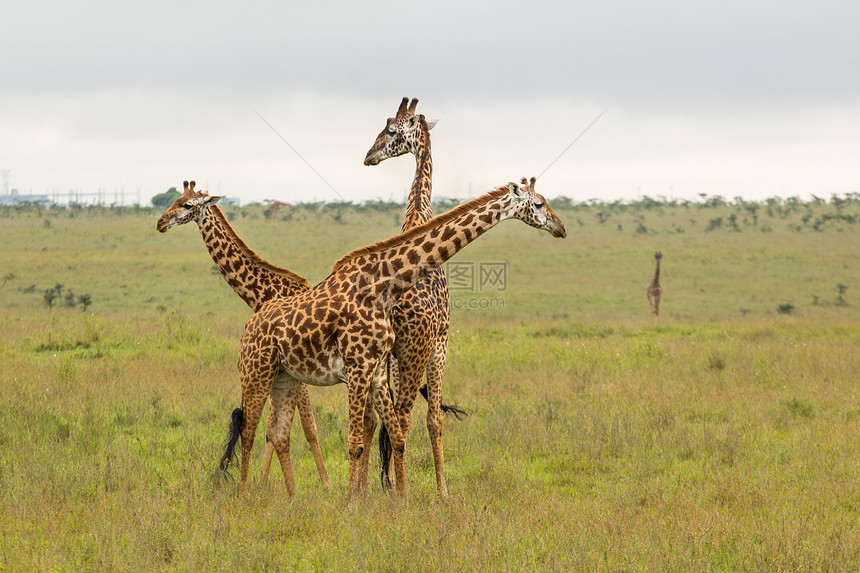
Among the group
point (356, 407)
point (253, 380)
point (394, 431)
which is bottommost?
point (394, 431)

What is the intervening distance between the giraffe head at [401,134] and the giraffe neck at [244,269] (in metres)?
2.02

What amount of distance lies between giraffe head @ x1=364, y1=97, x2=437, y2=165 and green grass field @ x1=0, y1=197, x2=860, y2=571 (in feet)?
10.8

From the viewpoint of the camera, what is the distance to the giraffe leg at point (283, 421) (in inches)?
285

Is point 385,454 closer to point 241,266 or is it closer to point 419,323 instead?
point 419,323

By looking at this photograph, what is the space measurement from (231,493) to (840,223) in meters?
45.5

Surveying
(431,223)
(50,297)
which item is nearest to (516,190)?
(431,223)

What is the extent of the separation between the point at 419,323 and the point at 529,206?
4.79 feet

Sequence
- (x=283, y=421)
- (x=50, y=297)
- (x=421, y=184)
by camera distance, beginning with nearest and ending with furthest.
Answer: (x=283, y=421) < (x=421, y=184) < (x=50, y=297)

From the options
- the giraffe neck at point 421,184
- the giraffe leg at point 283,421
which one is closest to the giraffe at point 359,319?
the giraffe leg at point 283,421

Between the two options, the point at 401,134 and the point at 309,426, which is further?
the point at 401,134

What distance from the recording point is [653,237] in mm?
41312

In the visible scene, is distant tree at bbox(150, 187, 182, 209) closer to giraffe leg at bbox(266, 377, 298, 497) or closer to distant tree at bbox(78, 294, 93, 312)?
distant tree at bbox(78, 294, 93, 312)

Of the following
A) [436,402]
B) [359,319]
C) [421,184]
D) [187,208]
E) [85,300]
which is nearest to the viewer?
[359,319]

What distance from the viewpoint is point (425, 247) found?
22.7 feet
